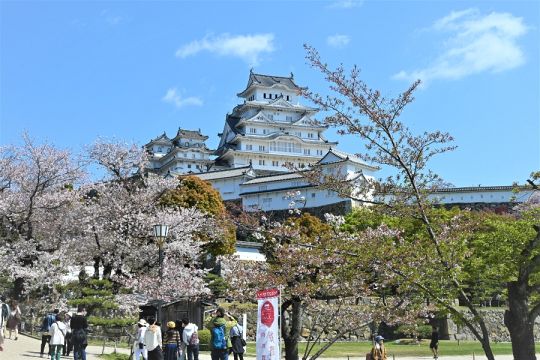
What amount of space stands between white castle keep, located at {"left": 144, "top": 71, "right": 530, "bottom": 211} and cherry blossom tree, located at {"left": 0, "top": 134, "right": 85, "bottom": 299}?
27543 mm

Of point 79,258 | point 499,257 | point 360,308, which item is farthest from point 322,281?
point 79,258

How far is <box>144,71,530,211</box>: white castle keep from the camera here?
57656 millimetres

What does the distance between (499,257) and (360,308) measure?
414cm

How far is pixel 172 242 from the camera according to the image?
29.5 m

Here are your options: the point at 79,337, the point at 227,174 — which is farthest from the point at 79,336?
the point at 227,174

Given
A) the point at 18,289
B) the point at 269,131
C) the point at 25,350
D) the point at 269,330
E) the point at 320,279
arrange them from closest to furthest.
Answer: the point at 269,330 < the point at 320,279 < the point at 25,350 < the point at 18,289 < the point at 269,131

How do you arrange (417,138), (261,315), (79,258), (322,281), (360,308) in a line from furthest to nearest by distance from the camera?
(79,258) → (360,308) → (322,281) → (417,138) → (261,315)

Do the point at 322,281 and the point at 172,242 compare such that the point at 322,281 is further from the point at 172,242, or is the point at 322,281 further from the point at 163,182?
the point at 163,182

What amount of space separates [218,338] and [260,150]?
61382mm

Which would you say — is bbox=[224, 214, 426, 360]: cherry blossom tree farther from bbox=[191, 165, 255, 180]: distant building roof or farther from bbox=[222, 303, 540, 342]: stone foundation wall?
bbox=[191, 165, 255, 180]: distant building roof

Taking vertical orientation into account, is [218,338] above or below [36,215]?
below

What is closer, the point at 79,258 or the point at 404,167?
the point at 404,167

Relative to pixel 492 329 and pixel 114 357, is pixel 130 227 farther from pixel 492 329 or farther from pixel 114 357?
pixel 492 329

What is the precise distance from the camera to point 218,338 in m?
12.7
